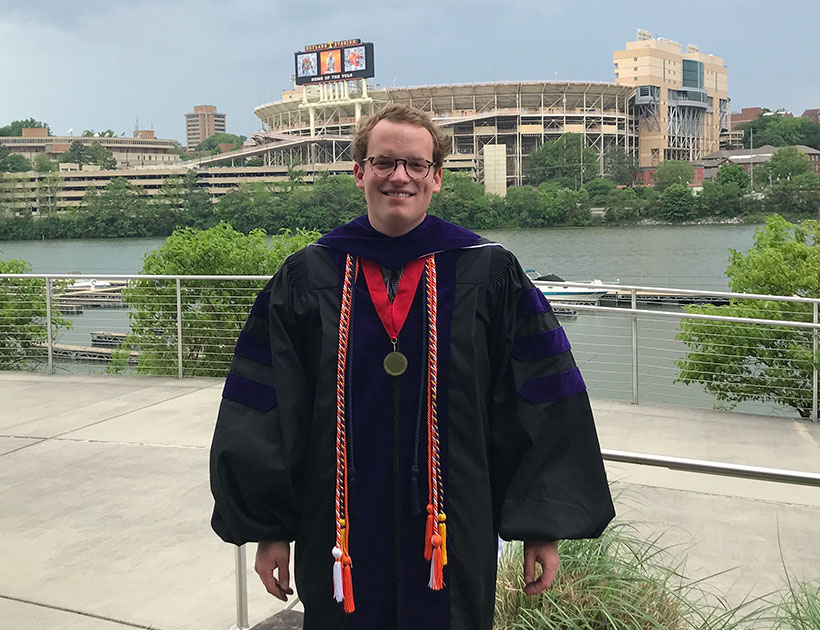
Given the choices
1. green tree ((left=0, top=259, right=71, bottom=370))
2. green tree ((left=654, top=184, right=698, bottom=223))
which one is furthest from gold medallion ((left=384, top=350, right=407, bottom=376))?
green tree ((left=654, top=184, right=698, bottom=223))

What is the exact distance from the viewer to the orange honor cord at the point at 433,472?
5.46 feet

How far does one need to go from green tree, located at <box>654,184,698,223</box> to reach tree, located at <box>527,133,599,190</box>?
17012mm

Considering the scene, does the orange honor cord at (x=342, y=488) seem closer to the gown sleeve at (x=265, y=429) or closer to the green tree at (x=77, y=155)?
the gown sleeve at (x=265, y=429)

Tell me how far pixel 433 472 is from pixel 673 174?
311 feet

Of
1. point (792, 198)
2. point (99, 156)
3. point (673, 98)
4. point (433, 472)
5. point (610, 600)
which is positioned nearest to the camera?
point (433, 472)

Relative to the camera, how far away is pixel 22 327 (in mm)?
10484

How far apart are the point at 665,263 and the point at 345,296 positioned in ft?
185

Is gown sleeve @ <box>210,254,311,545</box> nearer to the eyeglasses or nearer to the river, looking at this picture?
the eyeglasses

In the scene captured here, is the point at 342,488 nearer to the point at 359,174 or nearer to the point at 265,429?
the point at 265,429

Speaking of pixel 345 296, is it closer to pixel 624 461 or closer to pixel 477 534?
pixel 477 534

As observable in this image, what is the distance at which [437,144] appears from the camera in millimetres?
1793

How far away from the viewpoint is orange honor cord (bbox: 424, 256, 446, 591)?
1.67m

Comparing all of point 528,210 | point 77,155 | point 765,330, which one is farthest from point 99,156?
point 765,330

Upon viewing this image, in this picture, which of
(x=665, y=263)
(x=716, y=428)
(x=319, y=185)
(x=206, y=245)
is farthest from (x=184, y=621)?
(x=319, y=185)
